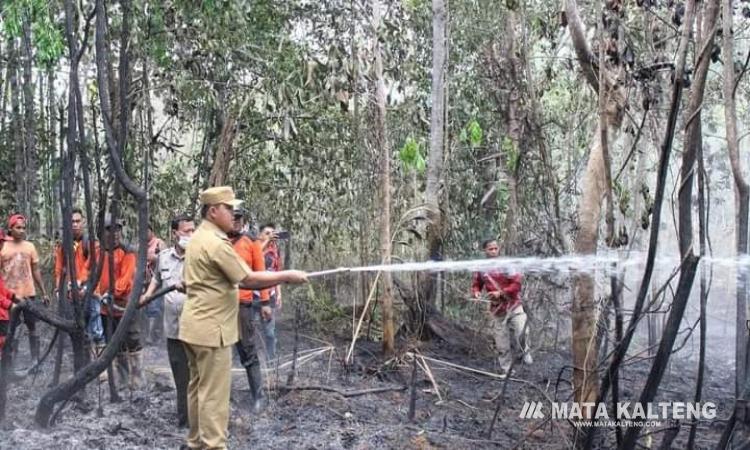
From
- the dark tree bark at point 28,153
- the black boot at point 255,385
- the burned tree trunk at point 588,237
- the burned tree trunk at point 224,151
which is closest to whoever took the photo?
A: the burned tree trunk at point 588,237

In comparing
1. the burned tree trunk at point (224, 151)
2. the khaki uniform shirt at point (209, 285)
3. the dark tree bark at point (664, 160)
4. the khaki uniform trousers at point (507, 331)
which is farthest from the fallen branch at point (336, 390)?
the burned tree trunk at point (224, 151)

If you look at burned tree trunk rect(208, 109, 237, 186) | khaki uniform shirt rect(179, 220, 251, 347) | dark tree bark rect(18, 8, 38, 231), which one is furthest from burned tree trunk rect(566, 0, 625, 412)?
dark tree bark rect(18, 8, 38, 231)

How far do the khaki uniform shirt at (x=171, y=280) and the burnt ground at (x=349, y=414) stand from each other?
2.62 feet

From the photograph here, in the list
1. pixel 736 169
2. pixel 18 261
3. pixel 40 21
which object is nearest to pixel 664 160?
pixel 736 169

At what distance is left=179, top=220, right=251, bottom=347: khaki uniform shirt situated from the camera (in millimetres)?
4621

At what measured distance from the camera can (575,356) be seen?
548cm

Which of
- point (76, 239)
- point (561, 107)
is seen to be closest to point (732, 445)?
point (76, 239)

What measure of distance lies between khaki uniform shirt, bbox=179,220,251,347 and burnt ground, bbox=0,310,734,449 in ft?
4.42

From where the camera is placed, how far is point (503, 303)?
352 inches

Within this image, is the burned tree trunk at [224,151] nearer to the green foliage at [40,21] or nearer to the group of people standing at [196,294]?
the group of people standing at [196,294]

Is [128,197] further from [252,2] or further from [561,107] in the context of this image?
[561,107]

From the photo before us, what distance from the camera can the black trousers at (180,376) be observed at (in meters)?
5.91

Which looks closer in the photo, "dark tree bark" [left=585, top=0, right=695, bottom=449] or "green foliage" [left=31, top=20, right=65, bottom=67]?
"dark tree bark" [left=585, top=0, right=695, bottom=449]

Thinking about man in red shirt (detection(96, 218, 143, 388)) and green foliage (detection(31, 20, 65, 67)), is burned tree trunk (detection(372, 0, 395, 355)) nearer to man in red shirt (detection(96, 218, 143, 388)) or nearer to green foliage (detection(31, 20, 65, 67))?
man in red shirt (detection(96, 218, 143, 388))
